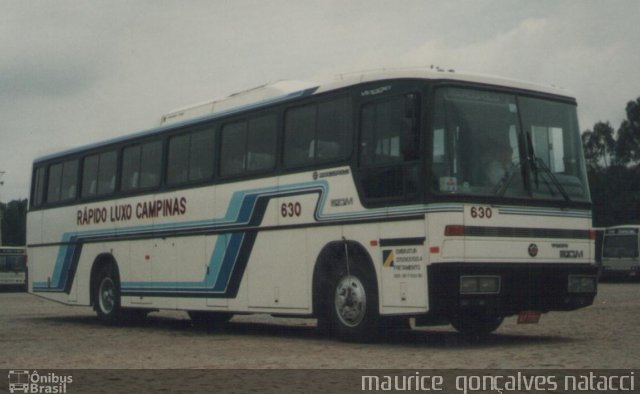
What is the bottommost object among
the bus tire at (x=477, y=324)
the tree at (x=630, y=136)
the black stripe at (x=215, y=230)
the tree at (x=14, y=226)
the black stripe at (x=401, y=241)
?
the bus tire at (x=477, y=324)

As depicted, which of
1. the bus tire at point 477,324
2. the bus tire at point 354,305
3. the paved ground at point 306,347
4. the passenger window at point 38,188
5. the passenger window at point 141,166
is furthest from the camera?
the passenger window at point 38,188

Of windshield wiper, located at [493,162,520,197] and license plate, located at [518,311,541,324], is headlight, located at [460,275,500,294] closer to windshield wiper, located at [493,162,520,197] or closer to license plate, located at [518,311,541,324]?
license plate, located at [518,311,541,324]

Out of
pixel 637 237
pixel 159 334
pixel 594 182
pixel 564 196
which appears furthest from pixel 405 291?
pixel 594 182

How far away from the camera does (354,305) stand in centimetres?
1441

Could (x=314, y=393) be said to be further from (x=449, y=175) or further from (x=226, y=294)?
(x=226, y=294)

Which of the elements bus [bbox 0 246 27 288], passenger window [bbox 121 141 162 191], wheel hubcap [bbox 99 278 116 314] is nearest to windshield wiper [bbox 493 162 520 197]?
passenger window [bbox 121 141 162 191]

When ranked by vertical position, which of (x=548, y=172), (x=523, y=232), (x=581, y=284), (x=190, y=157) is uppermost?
(x=190, y=157)

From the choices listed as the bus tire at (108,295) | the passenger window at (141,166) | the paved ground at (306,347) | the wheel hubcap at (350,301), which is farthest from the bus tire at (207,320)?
the wheel hubcap at (350,301)

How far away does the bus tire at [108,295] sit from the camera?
68.7 ft

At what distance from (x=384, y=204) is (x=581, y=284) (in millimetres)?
2858

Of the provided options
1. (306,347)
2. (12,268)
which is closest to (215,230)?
(306,347)

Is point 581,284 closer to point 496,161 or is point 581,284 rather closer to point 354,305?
point 496,161

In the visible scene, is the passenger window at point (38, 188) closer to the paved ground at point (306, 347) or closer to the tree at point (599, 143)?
the paved ground at point (306, 347)

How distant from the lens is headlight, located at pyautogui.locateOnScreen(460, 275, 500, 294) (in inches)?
514
